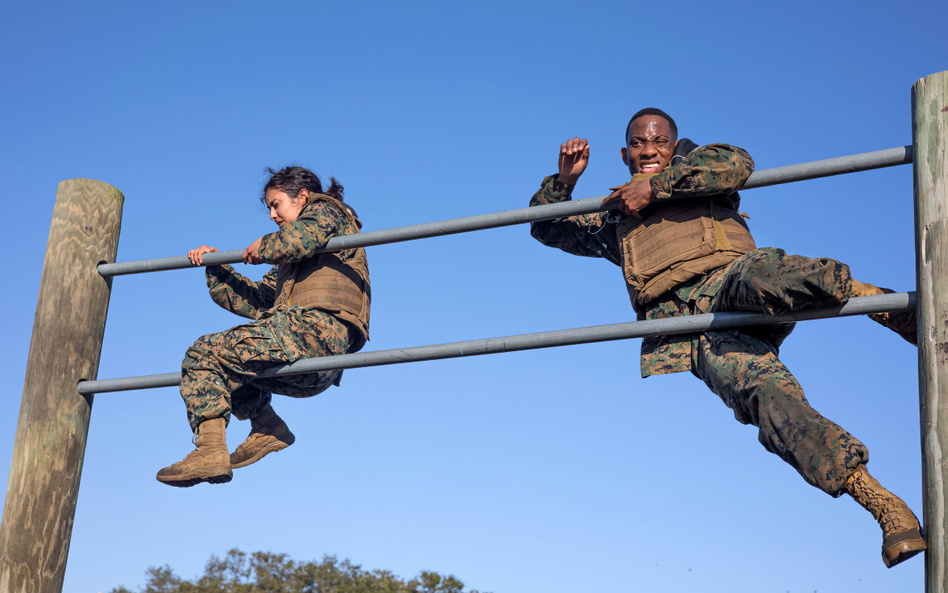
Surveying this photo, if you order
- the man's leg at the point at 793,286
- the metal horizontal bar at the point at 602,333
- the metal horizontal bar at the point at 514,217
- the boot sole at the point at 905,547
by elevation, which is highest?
the metal horizontal bar at the point at 514,217

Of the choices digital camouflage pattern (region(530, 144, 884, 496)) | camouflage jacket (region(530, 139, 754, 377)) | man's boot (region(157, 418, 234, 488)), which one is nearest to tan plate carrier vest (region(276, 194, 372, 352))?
man's boot (region(157, 418, 234, 488))

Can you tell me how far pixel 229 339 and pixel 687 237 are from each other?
5.87 ft

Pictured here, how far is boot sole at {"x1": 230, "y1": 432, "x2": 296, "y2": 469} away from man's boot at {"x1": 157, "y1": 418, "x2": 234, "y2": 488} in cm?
38

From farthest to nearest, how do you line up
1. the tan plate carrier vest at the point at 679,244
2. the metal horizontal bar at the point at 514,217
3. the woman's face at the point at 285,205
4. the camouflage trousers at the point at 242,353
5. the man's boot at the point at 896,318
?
the woman's face at the point at 285,205
the camouflage trousers at the point at 242,353
the tan plate carrier vest at the point at 679,244
the man's boot at the point at 896,318
the metal horizontal bar at the point at 514,217

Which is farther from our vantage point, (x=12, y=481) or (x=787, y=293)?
(x=12, y=481)

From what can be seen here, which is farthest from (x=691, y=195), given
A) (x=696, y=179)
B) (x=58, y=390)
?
(x=58, y=390)

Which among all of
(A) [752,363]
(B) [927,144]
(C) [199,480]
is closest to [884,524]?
(A) [752,363]

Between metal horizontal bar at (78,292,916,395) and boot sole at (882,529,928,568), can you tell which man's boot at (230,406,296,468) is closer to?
metal horizontal bar at (78,292,916,395)

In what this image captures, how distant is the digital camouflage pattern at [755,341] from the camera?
261 cm

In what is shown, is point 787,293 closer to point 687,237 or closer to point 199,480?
point 687,237

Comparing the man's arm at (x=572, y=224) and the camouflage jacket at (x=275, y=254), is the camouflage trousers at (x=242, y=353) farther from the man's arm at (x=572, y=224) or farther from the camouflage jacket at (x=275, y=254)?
the man's arm at (x=572, y=224)

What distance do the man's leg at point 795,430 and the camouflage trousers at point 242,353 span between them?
5.21 feet

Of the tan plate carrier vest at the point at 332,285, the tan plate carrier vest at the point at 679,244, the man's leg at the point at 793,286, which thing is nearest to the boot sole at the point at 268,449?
the tan plate carrier vest at the point at 332,285

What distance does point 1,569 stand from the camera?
362cm
